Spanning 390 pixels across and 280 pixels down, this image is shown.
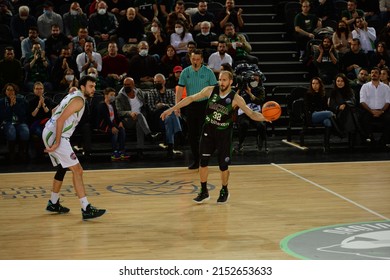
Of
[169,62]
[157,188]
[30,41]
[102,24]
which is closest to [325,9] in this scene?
[169,62]

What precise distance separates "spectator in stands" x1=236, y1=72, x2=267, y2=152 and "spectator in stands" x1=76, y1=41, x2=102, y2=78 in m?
3.09

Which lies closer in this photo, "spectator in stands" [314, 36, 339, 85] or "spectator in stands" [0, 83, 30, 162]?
"spectator in stands" [0, 83, 30, 162]

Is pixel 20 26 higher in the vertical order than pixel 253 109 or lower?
higher

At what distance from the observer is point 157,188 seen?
465 inches

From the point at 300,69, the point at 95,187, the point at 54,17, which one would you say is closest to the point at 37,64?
the point at 54,17

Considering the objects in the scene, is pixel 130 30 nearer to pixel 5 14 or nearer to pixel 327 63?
pixel 5 14

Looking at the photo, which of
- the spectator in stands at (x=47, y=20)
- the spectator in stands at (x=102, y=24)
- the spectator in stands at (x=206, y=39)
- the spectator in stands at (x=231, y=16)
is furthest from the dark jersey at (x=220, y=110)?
the spectator in stands at (x=231, y=16)

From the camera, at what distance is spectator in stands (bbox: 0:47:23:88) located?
51.6 feet

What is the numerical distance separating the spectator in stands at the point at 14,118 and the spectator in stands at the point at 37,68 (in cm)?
130

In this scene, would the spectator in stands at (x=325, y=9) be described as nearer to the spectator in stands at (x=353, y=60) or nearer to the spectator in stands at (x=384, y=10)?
the spectator in stands at (x=384, y=10)

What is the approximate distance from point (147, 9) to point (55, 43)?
260 centimetres

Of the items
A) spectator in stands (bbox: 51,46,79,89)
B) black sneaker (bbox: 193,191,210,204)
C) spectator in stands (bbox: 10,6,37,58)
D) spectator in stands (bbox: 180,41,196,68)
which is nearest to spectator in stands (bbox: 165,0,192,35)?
spectator in stands (bbox: 180,41,196,68)

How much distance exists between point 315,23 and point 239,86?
175 inches

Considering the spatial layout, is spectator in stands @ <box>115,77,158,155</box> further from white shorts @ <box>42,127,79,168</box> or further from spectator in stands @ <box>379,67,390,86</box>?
white shorts @ <box>42,127,79,168</box>
